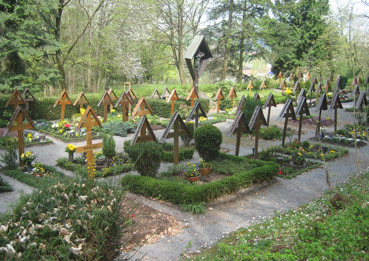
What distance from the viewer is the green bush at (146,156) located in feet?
26.8

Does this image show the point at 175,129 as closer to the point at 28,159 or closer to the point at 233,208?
the point at 233,208

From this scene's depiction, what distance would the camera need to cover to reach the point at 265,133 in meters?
14.2

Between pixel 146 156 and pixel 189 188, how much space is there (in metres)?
1.47

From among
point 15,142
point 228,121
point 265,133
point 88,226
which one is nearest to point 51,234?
point 88,226

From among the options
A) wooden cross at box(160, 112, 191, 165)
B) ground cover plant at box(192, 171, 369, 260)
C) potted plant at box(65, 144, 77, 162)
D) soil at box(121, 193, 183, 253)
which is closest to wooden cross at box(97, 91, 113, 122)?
potted plant at box(65, 144, 77, 162)

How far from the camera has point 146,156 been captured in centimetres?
824

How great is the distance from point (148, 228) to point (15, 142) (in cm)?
823

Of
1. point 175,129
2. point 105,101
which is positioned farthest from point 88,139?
point 105,101

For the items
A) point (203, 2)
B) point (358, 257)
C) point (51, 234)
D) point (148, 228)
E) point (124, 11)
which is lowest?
point (148, 228)

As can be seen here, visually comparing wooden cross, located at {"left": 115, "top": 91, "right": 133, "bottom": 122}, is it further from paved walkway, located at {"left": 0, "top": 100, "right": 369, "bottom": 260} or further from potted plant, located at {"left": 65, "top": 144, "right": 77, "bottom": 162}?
potted plant, located at {"left": 65, "top": 144, "right": 77, "bottom": 162}

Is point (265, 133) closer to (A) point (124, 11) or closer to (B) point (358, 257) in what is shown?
(B) point (358, 257)

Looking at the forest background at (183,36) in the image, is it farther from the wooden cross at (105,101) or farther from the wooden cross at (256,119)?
the wooden cross at (256,119)

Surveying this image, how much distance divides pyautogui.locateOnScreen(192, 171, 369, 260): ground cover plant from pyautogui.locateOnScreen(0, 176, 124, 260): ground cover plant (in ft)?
5.53

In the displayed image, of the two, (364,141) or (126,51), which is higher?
(126,51)
